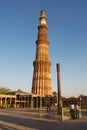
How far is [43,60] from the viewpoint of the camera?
68875mm

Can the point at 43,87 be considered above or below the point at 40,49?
below

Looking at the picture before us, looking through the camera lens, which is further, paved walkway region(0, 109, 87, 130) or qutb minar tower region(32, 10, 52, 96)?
qutb minar tower region(32, 10, 52, 96)

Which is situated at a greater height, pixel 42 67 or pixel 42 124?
pixel 42 67

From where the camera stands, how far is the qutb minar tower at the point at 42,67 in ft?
221

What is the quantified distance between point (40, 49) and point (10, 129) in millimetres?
58644

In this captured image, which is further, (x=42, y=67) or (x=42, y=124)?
(x=42, y=67)

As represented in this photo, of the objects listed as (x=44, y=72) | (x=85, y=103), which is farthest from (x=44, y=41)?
(x=85, y=103)

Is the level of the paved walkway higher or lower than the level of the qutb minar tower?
lower

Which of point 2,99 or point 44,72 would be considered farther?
point 44,72

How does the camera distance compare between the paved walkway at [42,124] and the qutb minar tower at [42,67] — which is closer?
the paved walkway at [42,124]

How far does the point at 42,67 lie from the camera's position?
68.5 meters

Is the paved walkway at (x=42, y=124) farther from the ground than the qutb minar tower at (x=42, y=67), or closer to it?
closer to it

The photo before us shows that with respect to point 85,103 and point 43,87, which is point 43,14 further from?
point 85,103

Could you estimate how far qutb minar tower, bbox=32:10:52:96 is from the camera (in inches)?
2648
